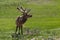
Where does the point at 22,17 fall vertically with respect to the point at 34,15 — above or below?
above

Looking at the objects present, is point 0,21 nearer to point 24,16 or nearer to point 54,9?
point 24,16

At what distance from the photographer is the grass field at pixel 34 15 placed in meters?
35.3

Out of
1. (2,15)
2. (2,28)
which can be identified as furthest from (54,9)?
(2,28)

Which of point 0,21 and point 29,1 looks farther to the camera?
point 29,1

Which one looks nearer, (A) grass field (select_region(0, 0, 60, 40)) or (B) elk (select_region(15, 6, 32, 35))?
(B) elk (select_region(15, 6, 32, 35))

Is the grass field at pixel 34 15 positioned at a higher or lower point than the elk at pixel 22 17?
lower

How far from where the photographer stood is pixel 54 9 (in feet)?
182

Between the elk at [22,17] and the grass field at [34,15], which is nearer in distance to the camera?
the elk at [22,17]

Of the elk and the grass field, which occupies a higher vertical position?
the elk

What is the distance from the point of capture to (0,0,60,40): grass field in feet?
116

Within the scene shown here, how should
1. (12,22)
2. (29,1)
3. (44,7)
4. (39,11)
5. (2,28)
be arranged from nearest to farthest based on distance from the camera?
(2,28)
(12,22)
(39,11)
(44,7)
(29,1)

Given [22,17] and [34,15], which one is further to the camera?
[34,15]

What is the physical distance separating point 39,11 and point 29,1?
9523 millimetres

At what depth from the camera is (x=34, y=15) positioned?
154 feet
